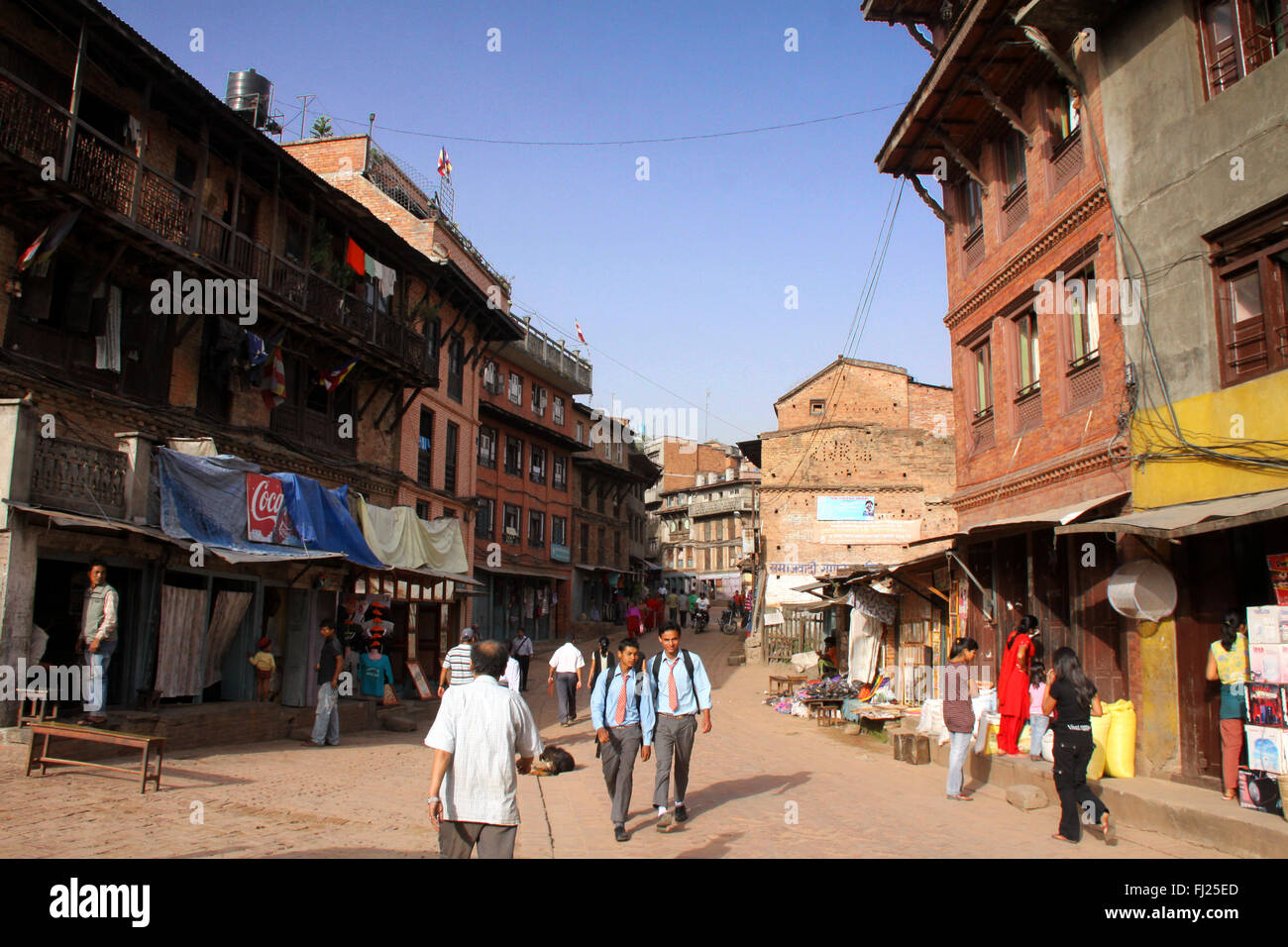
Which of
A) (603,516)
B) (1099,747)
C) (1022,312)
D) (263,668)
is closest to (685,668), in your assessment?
(1099,747)

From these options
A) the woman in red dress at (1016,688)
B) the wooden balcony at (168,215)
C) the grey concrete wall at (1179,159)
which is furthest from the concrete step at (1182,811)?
the wooden balcony at (168,215)

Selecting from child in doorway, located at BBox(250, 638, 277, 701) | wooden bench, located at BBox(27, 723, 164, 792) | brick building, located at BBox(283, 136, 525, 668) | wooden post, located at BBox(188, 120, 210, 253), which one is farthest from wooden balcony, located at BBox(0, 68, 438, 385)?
wooden bench, located at BBox(27, 723, 164, 792)

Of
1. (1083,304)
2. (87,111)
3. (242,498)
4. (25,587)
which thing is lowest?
(25,587)

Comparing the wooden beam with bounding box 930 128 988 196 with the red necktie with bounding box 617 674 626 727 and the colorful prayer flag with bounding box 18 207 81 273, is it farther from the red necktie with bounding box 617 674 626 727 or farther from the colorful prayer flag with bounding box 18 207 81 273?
the colorful prayer flag with bounding box 18 207 81 273

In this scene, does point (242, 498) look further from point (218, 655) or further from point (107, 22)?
point (107, 22)

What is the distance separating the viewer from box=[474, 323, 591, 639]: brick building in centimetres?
3584

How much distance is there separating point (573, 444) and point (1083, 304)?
3253 cm

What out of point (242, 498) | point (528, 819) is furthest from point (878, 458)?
point (528, 819)

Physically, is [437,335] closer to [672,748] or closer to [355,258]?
[355,258]

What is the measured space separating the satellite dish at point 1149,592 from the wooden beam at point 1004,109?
739 centimetres

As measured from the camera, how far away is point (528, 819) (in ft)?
30.7

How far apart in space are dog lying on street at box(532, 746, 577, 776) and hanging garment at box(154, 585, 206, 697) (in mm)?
5670

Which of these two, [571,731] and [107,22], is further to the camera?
[571,731]

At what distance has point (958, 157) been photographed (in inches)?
634
